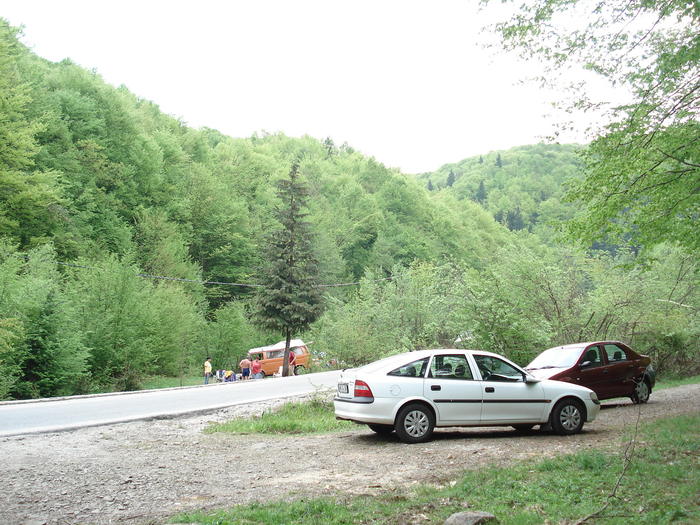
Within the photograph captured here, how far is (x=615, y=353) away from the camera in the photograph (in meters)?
14.5

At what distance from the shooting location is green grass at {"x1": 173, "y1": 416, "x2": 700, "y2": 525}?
5102 mm

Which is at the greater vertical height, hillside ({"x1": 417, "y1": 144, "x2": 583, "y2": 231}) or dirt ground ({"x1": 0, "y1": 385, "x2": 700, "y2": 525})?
hillside ({"x1": 417, "y1": 144, "x2": 583, "y2": 231})

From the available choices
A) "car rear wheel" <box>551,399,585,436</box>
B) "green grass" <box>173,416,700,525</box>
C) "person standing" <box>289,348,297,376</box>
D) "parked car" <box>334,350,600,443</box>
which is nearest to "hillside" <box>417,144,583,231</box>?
"person standing" <box>289,348,297,376</box>

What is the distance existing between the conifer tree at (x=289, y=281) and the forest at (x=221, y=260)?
0.66 metres

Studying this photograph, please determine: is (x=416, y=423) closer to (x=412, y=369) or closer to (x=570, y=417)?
(x=412, y=369)

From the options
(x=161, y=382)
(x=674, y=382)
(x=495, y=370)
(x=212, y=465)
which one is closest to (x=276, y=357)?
(x=161, y=382)

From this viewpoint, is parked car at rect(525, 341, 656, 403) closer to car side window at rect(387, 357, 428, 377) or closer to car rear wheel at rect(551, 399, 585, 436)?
car rear wheel at rect(551, 399, 585, 436)

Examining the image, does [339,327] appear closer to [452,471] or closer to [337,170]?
[452,471]

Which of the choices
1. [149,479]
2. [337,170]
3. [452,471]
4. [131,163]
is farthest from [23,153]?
[337,170]

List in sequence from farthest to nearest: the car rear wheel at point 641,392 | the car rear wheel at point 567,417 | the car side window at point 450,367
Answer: the car rear wheel at point 641,392, the car rear wheel at point 567,417, the car side window at point 450,367

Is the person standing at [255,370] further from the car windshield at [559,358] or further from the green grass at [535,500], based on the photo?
A: the green grass at [535,500]

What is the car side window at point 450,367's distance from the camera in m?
9.95

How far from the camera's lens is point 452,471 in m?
7.16

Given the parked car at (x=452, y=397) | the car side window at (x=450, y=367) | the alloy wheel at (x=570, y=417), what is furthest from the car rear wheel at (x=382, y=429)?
the alloy wheel at (x=570, y=417)
